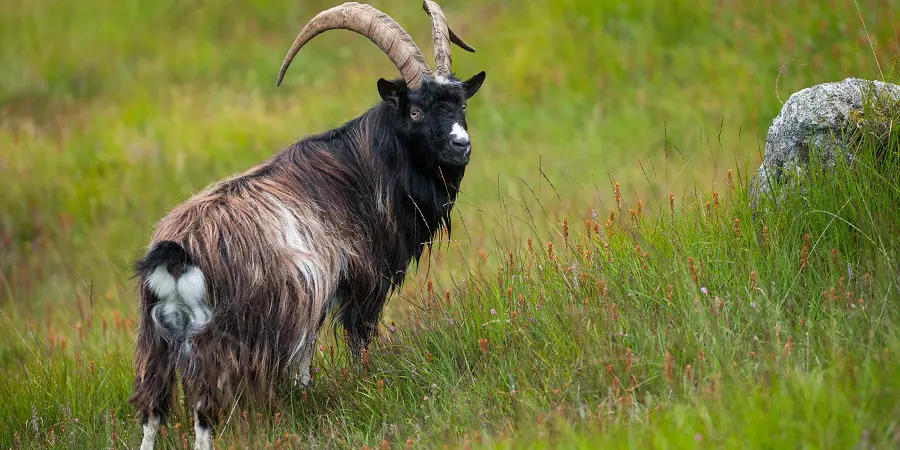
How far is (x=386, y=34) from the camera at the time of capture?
5852 mm

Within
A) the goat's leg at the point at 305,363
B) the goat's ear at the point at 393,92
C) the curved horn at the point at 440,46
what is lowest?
the goat's leg at the point at 305,363

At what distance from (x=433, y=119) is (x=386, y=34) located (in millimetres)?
613

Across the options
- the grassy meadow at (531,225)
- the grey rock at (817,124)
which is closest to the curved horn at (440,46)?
the grassy meadow at (531,225)

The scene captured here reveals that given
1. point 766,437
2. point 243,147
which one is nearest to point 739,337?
point 766,437

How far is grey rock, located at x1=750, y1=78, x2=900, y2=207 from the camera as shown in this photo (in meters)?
4.94

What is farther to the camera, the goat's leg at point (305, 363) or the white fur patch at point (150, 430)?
the goat's leg at point (305, 363)

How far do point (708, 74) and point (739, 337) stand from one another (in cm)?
817

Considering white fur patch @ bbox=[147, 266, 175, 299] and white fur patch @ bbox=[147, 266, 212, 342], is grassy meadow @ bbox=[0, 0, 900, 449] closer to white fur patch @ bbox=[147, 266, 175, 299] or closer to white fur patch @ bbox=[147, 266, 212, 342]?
white fur patch @ bbox=[147, 266, 212, 342]

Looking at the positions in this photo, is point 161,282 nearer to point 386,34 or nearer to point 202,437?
point 202,437

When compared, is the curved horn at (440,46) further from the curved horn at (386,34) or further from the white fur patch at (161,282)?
the white fur patch at (161,282)

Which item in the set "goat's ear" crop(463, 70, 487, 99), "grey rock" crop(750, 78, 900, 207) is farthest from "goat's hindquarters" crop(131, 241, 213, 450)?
"grey rock" crop(750, 78, 900, 207)

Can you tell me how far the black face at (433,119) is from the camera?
18.4 feet

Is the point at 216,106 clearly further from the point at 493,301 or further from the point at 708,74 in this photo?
the point at 493,301

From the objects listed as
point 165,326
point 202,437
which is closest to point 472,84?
point 165,326
